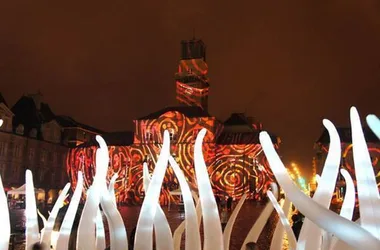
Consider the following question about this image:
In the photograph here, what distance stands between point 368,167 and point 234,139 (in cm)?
4062

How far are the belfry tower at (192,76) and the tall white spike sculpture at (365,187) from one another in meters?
46.4

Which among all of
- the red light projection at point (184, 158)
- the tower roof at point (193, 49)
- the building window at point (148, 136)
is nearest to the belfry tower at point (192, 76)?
the tower roof at point (193, 49)

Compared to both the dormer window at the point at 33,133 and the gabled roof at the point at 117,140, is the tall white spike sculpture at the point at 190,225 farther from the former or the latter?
the dormer window at the point at 33,133

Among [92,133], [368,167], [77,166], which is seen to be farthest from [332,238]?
[92,133]

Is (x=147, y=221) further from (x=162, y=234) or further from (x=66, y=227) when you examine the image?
(x=66, y=227)

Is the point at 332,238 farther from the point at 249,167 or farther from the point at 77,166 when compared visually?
the point at 77,166

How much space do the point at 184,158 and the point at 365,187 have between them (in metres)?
37.6

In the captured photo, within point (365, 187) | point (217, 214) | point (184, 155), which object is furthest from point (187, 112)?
point (365, 187)

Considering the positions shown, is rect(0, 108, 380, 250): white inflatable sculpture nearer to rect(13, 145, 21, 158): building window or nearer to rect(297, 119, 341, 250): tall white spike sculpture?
rect(297, 119, 341, 250): tall white spike sculpture

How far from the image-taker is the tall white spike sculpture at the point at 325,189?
4332 mm

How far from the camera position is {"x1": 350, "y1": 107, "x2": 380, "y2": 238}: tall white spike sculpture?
375cm

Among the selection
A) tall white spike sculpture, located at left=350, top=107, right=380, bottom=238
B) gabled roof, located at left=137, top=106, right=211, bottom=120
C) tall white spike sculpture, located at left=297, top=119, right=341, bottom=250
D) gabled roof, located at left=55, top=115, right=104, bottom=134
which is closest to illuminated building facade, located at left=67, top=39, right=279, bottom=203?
gabled roof, located at left=137, top=106, right=211, bottom=120

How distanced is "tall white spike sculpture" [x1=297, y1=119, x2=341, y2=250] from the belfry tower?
151 feet

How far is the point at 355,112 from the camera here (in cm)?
418
